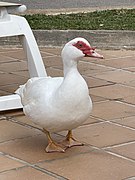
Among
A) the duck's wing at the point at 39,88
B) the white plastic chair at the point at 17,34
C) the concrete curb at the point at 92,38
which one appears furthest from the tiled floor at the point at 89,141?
the concrete curb at the point at 92,38

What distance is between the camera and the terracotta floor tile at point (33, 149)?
151 inches

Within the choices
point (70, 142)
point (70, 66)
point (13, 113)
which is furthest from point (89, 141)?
point (13, 113)

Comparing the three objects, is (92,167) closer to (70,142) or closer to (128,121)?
(70,142)

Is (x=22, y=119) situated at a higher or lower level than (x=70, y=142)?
lower

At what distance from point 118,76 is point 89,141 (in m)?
1.98

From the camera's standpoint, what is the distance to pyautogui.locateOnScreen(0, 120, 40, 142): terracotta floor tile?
4.23 meters

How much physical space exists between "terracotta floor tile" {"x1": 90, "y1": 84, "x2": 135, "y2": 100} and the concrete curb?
6.27 ft

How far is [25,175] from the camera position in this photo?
139 inches

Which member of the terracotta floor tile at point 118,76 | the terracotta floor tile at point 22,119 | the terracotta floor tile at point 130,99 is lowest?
the terracotta floor tile at point 118,76

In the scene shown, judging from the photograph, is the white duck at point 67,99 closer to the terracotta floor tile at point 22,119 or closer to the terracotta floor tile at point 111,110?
the terracotta floor tile at point 22,119

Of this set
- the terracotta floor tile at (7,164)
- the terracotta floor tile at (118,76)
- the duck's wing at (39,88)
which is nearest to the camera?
the terracotta floor tile at (7,164)

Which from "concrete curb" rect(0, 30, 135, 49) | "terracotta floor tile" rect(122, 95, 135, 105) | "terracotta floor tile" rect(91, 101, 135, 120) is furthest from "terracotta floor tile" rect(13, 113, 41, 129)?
"concrete curb" rect(0, 30, 135, 49)

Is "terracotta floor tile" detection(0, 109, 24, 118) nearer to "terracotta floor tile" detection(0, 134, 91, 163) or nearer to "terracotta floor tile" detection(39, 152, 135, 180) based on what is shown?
"terracotta floor tile" detection(0, 134, 91, 163)

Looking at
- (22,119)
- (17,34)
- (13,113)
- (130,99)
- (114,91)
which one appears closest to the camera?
(22,119)
